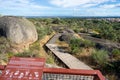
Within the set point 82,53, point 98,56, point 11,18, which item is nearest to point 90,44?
point 82,53

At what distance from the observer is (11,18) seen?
16922mm

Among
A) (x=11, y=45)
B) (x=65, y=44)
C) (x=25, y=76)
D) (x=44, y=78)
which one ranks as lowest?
(x=65, y=44)

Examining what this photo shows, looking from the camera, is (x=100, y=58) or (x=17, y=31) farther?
(x=17, y=31)

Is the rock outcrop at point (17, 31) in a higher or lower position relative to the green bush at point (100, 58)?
higher

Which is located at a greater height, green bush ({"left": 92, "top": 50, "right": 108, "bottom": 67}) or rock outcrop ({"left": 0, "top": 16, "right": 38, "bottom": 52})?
rock outcrop ({"left": 0, "top": 16, "right": 38, "bottom": 52})

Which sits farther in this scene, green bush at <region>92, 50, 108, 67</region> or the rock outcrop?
the rock outcrop

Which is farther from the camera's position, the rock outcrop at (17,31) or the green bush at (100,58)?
the rock outcrop at (17,31)

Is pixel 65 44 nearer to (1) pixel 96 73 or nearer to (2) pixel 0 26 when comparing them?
(2) pixel 0 26

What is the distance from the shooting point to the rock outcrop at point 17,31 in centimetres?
1538

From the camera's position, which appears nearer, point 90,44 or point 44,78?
point 44,78

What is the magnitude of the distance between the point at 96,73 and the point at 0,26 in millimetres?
12450

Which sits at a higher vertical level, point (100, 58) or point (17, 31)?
point (17, 31)

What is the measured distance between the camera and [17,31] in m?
16.1

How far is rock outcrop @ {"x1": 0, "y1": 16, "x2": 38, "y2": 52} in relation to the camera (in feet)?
50.4
